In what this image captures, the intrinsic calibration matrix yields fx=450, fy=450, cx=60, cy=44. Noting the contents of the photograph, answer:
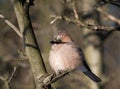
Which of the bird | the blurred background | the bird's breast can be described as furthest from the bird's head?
the blurred background

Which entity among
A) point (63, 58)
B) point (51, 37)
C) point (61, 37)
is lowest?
point (51, 37)

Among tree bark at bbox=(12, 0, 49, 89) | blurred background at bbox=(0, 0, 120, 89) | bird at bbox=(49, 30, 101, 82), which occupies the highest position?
tree bark at bbox=(12, 0, 49, 89)

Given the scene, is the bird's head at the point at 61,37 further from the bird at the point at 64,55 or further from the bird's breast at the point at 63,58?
the bird's breast at the point at 63,58

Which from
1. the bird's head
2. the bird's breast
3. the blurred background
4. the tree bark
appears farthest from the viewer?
the blurred background

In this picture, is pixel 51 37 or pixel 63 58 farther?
pixel 51 37

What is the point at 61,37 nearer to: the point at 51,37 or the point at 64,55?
the point at 64,55

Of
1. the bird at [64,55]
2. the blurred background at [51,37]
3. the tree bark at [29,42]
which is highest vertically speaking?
the tree bark at [29,42]

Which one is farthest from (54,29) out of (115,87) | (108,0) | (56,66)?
(108,0)

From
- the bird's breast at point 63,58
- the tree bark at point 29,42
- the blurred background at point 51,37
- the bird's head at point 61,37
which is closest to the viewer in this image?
the tree bark at point 29,42

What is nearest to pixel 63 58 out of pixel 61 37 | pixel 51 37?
pixel 61 37

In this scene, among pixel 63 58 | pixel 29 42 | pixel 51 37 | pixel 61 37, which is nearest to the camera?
pixel 29 42

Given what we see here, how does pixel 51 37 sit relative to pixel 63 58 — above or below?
below

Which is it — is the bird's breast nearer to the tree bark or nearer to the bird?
the bird

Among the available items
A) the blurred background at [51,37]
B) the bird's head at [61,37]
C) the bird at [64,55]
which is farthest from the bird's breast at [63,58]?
the blurred background at [51,37]
